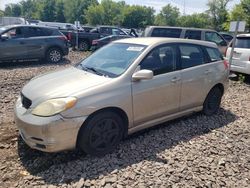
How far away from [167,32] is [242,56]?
363 centimetres

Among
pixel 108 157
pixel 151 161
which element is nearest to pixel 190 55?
pixel 151 161

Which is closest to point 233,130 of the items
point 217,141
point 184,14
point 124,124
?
point 217,141

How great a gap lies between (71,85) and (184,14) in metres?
89.4

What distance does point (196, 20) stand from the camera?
3066 inches

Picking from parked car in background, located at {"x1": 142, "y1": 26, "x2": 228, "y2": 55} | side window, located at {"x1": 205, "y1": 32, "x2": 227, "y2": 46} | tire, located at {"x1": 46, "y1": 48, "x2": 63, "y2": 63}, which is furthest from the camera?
side window, located at {"x1": 205, "y1": 32, "x2": 227, "y2": 46}

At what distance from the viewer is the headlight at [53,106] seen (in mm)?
3561

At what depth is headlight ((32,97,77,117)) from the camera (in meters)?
3.56

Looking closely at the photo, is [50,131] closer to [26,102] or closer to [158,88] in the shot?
[26,102]

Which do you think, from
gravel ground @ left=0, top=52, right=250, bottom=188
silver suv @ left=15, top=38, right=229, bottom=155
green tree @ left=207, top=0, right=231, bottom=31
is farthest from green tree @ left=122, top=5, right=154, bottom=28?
gravel ground @ left=0, top=52, right=250, bottom=188

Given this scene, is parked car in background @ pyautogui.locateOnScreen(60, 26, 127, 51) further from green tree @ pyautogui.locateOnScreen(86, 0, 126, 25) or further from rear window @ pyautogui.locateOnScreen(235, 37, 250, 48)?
green tree @ pyautogui.locateOnScreen(86, 0, 126, 25)

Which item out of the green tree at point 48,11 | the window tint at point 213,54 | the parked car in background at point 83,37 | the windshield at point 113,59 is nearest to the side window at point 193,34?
the window tint at point 213,54

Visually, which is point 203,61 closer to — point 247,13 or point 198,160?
point 198,160

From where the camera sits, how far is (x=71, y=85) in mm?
3930

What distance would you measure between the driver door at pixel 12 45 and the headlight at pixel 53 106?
815 centimetres
